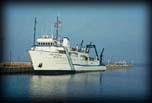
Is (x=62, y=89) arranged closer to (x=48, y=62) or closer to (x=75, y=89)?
(x=75, y=89)

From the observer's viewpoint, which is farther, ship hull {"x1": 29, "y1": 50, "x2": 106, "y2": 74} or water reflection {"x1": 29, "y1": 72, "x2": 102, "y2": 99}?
ship hull {"x1": 29, "y1": 50, "x2": 106, "y2": 74}

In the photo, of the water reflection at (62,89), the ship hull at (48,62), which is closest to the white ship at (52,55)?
the ship hull at (48,62)

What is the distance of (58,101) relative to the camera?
3.35m

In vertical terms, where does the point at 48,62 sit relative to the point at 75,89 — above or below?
above

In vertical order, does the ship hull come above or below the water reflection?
above

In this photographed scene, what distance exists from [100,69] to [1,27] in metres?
18.9

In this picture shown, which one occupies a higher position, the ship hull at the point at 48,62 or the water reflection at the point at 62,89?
the ship hull at the point at 48,62

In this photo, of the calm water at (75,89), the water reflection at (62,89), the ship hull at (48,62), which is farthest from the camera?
the ship hull at (48,62)

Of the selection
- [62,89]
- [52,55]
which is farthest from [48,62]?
[62,89]

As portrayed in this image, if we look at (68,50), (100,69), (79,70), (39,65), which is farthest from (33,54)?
(100,69)

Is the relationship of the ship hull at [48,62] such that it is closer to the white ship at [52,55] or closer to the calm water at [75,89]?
the white ship at [52,55]

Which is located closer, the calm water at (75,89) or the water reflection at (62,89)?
the calm water at (75,89)

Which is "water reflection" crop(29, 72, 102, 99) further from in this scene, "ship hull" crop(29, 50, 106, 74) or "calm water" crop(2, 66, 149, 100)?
"ship hull" crop(29, 50, 106, 74)

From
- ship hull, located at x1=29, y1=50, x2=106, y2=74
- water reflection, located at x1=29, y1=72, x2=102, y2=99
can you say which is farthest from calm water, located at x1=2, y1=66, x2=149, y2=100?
ship hull, located at x1=29, y1=50, x2=106, y2=74
